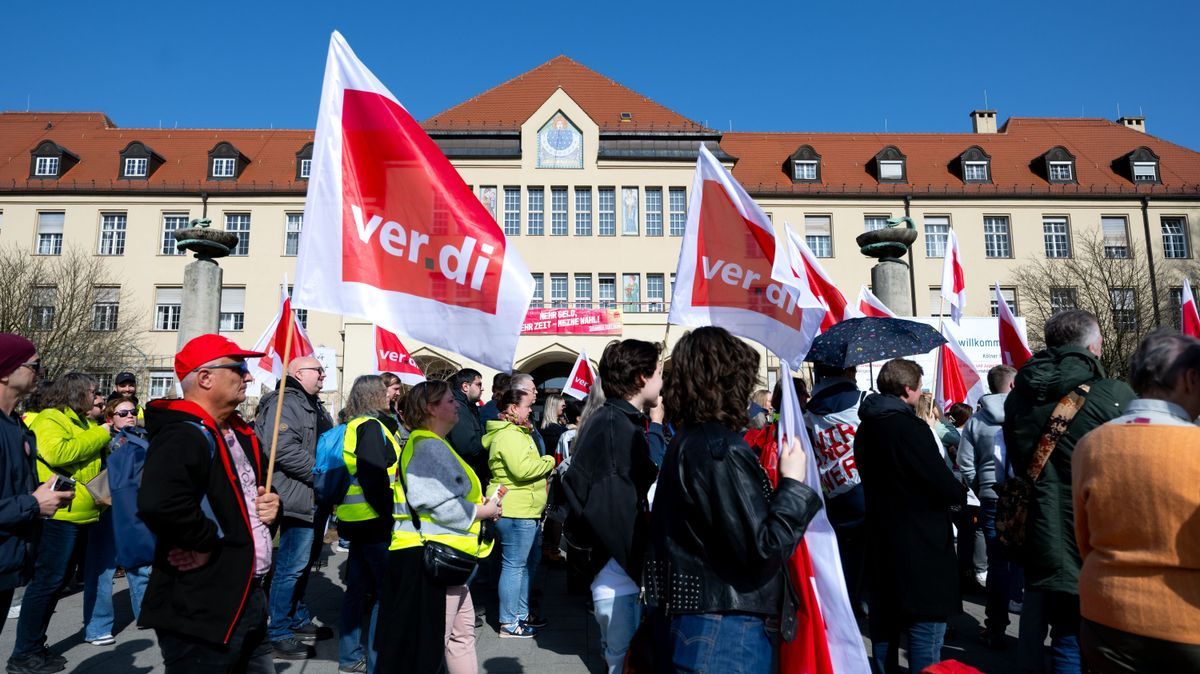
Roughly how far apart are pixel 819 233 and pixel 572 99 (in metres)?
12.1

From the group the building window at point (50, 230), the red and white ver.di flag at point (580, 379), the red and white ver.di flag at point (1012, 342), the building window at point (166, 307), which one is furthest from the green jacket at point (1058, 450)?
the building window at point (50, 230)

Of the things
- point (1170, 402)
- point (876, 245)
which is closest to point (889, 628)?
point (1170, 402)

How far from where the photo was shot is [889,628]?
4.28m

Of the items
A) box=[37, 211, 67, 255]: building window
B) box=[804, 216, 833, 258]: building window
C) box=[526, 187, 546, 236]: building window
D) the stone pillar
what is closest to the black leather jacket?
the stone pillar

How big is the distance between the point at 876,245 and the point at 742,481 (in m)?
12.6

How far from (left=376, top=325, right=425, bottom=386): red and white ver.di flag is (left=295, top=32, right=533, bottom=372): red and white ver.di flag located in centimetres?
614

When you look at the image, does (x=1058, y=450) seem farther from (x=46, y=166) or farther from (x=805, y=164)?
(x=46, y=166)

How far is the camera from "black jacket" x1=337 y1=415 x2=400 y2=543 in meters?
5.29

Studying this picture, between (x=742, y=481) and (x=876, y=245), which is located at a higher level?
(x=876, y=245)

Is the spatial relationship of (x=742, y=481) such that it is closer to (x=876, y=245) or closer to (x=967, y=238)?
(x=876, y=245)

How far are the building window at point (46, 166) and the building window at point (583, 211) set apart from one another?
23744 millimetres

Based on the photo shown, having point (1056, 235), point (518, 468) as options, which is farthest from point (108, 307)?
point (1056, 235)

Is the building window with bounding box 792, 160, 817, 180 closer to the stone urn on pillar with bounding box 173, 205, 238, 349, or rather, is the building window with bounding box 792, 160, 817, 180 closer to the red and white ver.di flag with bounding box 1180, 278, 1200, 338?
the stone urn on pillar with bounding box 173, 205, 238, 349

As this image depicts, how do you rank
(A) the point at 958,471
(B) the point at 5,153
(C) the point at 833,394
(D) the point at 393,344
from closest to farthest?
(C) the point at 833,394 < (A) the point at 958,471 < (D) the point at 393,344 < (B) the point at 5,153
